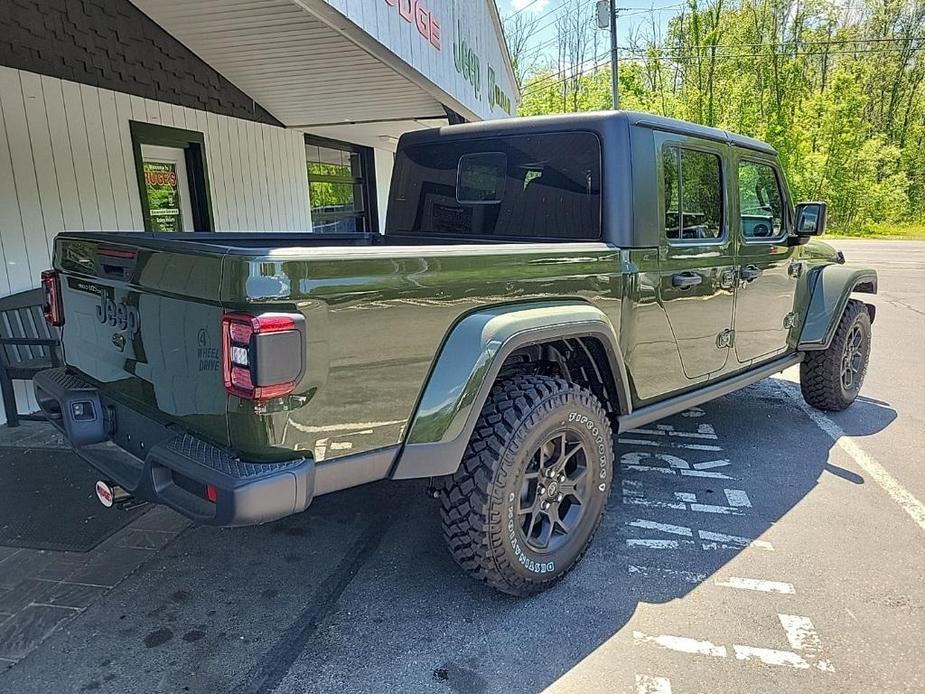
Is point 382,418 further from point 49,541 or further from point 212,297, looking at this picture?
point 49,541

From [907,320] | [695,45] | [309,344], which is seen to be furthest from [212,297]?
[695,45]

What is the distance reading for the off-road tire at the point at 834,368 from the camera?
Result: 494 cm

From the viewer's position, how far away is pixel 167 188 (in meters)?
6.75

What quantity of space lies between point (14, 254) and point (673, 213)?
186 inches

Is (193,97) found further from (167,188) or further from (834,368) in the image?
(834,368)

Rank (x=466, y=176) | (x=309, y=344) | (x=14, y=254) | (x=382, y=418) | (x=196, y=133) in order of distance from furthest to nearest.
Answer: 1. (x=196, y=133)
2. (x=14, y=254)
3. (x=466, y=176)
4. (x=382, y=418)
5. (x=309, y=344)

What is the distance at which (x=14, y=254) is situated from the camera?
197 inches

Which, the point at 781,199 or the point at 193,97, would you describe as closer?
the point at 781,199

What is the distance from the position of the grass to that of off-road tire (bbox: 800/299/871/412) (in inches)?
964

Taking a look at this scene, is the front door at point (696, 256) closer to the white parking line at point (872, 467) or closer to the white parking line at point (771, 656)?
the white parking line at point (872, 467)

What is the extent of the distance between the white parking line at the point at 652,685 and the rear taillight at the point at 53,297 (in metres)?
2.79

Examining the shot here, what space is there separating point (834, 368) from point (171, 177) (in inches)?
249

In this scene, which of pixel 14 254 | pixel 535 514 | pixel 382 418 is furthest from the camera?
pixel 14 254

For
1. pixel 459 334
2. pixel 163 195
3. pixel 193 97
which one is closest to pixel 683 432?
pixel 459 334
